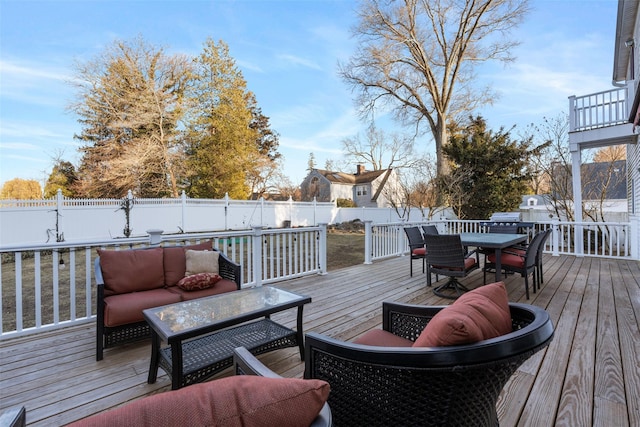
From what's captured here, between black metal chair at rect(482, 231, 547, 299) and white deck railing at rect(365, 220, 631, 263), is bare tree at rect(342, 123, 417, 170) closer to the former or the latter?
white deck railing at rect(365, 220, 631, 263)

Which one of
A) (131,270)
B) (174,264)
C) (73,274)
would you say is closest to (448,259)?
(174,264)

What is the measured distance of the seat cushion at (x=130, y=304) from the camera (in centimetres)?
260

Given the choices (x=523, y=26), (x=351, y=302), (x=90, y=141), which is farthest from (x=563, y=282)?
(x=90, y=141)

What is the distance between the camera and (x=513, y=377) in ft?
7.32

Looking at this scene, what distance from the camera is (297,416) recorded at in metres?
0.68

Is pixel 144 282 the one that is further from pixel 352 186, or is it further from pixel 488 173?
pixel 352 186

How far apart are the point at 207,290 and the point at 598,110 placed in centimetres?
964

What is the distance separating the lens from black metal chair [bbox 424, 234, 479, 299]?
4137 millimetres

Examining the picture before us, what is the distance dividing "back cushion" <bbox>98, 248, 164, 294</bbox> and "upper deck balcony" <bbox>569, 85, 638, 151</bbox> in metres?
9.65

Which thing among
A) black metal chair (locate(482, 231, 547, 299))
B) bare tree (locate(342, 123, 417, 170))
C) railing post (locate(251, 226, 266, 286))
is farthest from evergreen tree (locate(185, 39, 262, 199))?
black metal chair (locate(482, 231, 547, 299))

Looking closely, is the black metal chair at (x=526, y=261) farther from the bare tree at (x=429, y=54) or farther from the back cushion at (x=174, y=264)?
the bare tree at (x=429, y=54)

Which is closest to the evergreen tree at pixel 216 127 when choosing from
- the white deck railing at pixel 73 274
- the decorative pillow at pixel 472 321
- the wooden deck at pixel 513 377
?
the white deck railing at pixel 73 274

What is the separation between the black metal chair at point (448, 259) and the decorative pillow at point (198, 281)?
9.57ft

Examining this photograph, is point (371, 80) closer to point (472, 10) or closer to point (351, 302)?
point (472, 10)
